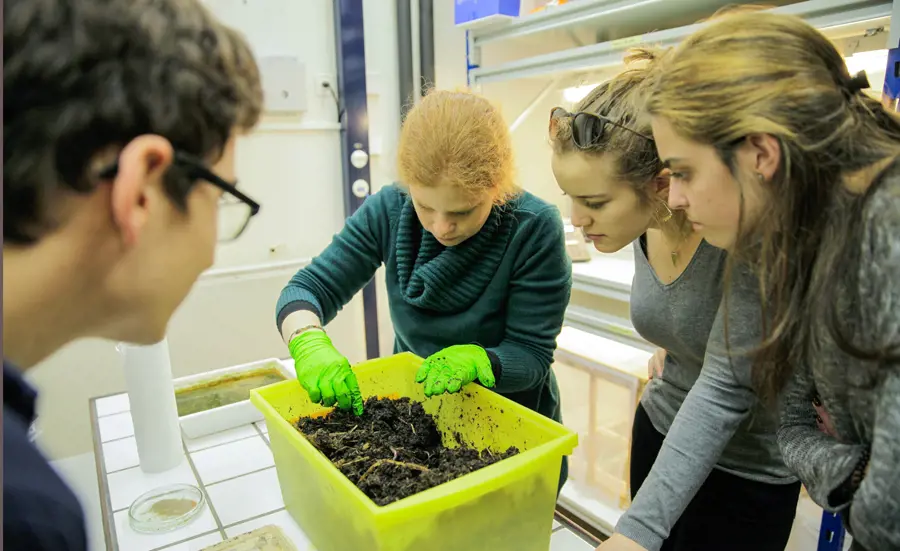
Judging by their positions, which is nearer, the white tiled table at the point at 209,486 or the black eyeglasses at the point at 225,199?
the black eyeglasses at the point at 225,199

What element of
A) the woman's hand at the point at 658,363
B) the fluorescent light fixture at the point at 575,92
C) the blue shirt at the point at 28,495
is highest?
the fluorescent light fixture at the point at 575,92

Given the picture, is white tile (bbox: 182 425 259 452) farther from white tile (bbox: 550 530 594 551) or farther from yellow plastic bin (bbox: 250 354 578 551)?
white tile (bbox: 550 530 594 551)

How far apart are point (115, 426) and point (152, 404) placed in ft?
1.03

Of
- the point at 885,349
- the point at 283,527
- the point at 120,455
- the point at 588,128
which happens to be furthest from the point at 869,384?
the point at 120,455

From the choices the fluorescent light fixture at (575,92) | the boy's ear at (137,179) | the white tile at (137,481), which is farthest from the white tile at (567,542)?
the fluorescent light fixture at (575,92)

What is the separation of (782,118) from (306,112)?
218 centimetres

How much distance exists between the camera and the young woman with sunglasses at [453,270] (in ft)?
3.48

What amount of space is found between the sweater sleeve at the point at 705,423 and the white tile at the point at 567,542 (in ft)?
0.30

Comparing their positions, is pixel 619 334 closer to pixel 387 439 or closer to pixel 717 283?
pixel 717 283

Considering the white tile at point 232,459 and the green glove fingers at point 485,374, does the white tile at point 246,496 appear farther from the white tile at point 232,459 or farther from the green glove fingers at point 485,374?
the green glove fingers at point 485,374

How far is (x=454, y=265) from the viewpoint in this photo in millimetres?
1190

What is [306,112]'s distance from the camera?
8.33 feet

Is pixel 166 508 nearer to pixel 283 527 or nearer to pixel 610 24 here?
pixel 283 527

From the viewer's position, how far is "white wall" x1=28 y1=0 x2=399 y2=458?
2.27 m
